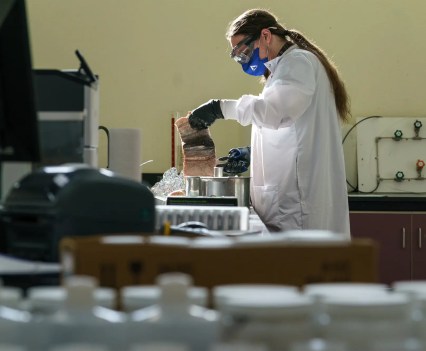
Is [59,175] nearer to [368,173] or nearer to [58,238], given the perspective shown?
[58,238]

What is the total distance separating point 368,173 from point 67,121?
266 cm

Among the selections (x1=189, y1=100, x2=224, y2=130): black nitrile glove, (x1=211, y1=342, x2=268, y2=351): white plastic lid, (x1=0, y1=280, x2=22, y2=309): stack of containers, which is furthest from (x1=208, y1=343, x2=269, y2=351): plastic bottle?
(x1=189, y1=100, x2=224, y2=130): black nitrile glove

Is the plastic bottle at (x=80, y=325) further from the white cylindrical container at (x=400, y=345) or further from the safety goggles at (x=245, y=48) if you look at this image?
the safety goggles at (x=245, y=48)

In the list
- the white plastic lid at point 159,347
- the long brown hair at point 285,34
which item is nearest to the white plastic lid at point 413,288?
the white plastic lid at point 159,347

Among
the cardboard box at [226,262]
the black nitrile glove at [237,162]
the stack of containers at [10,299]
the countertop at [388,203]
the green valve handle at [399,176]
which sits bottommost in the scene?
the countertop at [388,203]

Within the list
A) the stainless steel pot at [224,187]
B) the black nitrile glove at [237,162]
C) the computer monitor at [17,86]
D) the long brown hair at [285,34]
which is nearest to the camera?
the computer monitor at [17,86]

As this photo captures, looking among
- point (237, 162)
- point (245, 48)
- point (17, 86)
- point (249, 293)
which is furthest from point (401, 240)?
point (249, 293)

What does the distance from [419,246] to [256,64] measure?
129 centimetres

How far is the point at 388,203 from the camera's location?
4070 mm

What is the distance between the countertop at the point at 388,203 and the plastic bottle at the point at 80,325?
11.4 ft

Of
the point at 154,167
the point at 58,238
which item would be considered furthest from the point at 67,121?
the point at 154,167

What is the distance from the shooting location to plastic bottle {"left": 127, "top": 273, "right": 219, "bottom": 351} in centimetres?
71

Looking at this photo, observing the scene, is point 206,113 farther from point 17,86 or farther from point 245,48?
point 17,86

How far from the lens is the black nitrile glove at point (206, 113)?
3.41m
